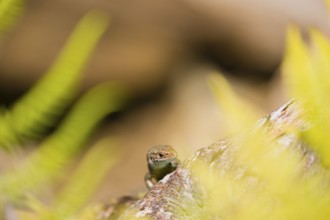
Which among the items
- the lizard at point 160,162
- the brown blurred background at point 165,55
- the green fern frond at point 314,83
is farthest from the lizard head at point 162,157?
the brown blurred background at point 165,55

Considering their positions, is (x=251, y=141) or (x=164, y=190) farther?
(x=164, y=190)

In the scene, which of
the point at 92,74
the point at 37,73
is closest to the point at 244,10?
the point at 92,74

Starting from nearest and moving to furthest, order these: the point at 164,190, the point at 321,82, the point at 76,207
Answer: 1. the point at 321,82
2. the point at 76,207
3. the point at 164,190

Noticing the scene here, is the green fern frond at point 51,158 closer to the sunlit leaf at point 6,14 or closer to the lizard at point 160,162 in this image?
the sunlit leaf at point 6,14

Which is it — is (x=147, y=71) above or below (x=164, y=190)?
above

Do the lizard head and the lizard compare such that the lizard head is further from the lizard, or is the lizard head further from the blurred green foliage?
the blurred green foliage

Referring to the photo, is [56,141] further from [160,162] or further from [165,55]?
[165,55]

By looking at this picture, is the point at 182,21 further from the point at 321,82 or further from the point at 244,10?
the point at 321,82
